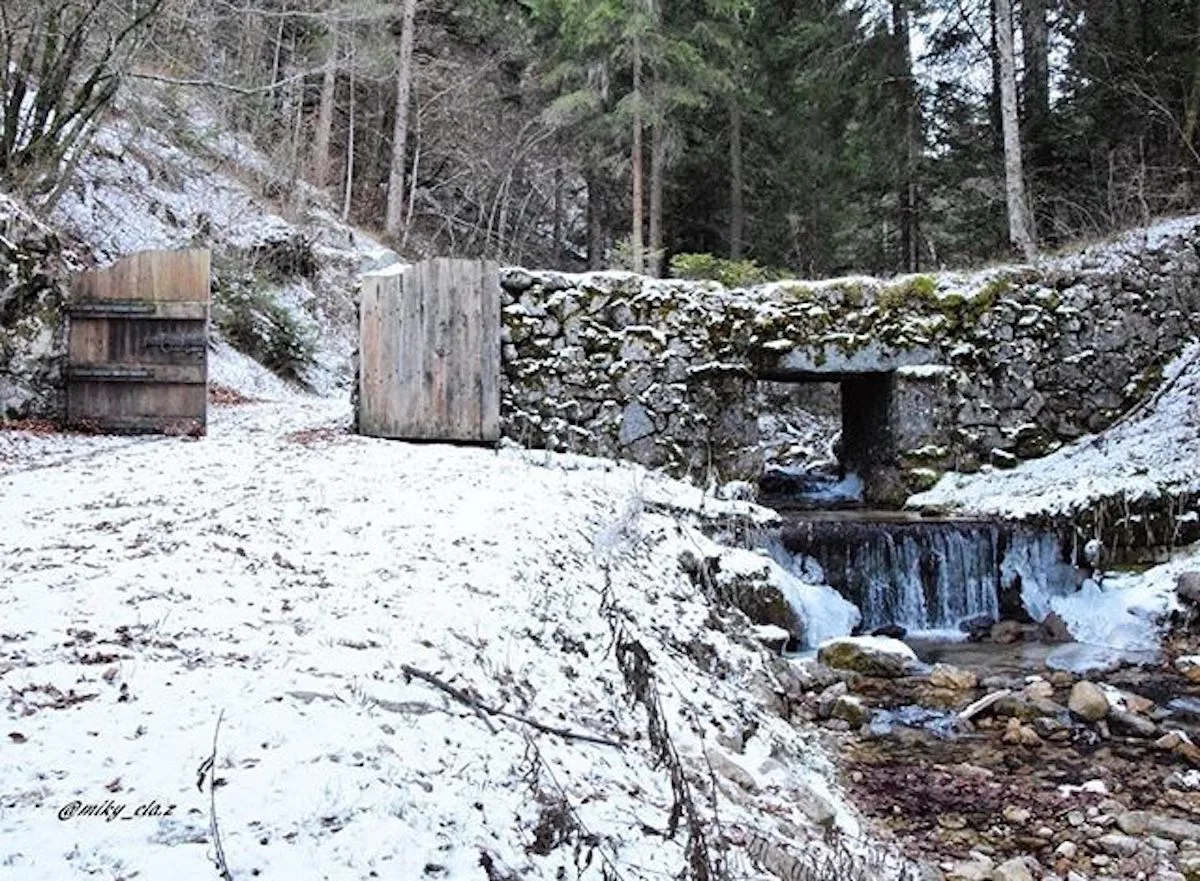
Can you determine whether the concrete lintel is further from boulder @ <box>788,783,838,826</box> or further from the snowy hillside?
the snowy hillside

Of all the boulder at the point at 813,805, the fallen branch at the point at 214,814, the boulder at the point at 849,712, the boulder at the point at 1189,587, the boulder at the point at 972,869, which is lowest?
the boulder at the point at 972,869

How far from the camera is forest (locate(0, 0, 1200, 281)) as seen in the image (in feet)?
36.3

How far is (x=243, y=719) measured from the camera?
2434 mm

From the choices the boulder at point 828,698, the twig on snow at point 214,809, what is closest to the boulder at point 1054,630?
the boulder at point 828,698

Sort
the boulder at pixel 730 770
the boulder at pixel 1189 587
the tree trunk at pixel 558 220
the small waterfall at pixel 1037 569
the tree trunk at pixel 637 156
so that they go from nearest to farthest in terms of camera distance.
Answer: the boulder at pixel 730 770, the boulder at pixel 1189 587, the small waterfall at pixel 1037 569, the tree trunk at pixel 637 156, the tree trunk at pixel 558 220

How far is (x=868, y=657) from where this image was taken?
6.08 meters

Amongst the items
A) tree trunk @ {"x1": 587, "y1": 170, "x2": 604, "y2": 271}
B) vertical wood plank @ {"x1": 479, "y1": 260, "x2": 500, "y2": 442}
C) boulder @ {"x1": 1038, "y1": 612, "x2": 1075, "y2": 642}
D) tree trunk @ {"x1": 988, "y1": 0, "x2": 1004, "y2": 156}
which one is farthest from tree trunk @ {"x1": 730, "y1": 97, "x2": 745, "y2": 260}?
boulder @ {"x1": 1038, "y1": 612, "x2": 1075, "y2": 642}

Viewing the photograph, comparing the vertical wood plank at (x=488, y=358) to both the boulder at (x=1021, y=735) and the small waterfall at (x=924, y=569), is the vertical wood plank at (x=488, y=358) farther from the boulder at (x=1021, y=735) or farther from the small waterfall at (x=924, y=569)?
the boulder at (x=1021, y=735)

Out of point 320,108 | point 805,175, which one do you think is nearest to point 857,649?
point 805,175

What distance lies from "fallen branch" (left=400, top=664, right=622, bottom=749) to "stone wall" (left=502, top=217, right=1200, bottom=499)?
6.00m

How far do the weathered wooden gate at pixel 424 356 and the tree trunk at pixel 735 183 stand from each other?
9.25 meters

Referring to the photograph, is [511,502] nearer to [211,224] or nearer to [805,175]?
[211,224]

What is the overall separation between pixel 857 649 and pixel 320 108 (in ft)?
54.2

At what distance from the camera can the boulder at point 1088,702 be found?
16.8 ft
